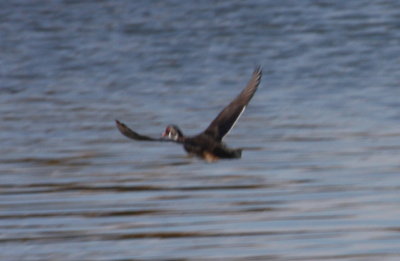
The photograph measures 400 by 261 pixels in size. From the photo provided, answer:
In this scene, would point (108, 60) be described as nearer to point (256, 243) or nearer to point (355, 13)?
point (355, 13)

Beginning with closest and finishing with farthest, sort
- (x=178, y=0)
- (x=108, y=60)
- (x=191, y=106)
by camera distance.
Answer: (x=191, y=106) < (x=108, y=60) < (x=178, y=0)

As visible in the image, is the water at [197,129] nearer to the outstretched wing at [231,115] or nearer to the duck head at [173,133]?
the outstretched wing at [231,115]

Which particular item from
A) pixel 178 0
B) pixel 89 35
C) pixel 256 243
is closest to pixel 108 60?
pixel 89 35

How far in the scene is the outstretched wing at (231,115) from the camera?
36.7 feet

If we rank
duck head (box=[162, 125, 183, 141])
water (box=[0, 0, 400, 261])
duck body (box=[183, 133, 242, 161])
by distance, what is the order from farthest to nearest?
water (box=[0, 0, 400, 261]), duck head (box=[162, 125, 183, 141]), duck body (box=[183, 133, 242, 161])

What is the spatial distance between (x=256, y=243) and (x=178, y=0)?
1397 centimetres

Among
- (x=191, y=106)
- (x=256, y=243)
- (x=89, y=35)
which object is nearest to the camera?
(x=256, y=243)

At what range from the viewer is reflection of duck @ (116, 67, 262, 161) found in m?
10.4

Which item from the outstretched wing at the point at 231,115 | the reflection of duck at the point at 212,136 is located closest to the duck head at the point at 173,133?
the reflection of duck at the point at 212,136

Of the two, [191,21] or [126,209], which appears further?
[191,21]

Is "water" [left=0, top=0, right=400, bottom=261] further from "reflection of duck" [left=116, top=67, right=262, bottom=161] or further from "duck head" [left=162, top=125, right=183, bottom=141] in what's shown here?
"duck head" [left=162, top=125, right=183, bottom=141]

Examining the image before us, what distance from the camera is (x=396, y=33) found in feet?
74.7

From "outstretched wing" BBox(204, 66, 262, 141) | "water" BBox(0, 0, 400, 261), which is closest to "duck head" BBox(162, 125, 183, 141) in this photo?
"outstretched wing" BBox(204, 66, 262, 141)

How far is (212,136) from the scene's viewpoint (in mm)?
10969
